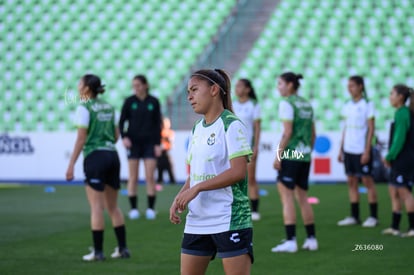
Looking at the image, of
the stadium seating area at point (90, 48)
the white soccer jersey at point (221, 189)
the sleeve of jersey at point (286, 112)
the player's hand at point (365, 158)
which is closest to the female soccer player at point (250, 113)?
the player's hand at point (365, 158)

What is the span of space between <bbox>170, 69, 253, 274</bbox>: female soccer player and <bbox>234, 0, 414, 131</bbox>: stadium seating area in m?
17.3

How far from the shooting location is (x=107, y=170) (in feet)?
27.3

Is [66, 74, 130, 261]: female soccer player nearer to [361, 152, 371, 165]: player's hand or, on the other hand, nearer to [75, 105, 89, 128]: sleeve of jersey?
[75, 105, 89, 128]: sleeve of jersey

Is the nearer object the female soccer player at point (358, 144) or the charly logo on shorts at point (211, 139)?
the charly logo on shorts at point (211, 139)

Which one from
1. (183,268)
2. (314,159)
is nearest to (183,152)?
(314,159)

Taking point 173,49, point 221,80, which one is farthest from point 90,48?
point 221,80

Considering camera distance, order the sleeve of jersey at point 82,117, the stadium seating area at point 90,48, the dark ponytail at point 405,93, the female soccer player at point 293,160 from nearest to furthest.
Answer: the sleeve of jersey at point 82,117 < the female soccer player at point 293,160 < the dark ponytail at point 405,93 < the stadium seating area at point 90,48

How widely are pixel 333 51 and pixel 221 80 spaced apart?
1895cm

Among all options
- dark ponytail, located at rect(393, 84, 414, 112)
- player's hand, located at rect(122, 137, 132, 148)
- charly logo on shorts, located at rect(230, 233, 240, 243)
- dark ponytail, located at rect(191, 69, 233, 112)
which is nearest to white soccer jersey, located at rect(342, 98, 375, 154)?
dark ponytail, located at rect(393, 84, 414, 112)

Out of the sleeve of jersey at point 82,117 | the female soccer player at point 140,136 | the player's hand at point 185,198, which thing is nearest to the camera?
the player's hand at point 185,198

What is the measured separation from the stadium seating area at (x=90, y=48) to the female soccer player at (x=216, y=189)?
18.4 metres

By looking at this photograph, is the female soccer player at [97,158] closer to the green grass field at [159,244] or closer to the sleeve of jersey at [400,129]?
the green grass field at [159,244]

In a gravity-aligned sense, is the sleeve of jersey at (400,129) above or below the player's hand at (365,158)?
above

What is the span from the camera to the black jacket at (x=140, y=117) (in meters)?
12.7
